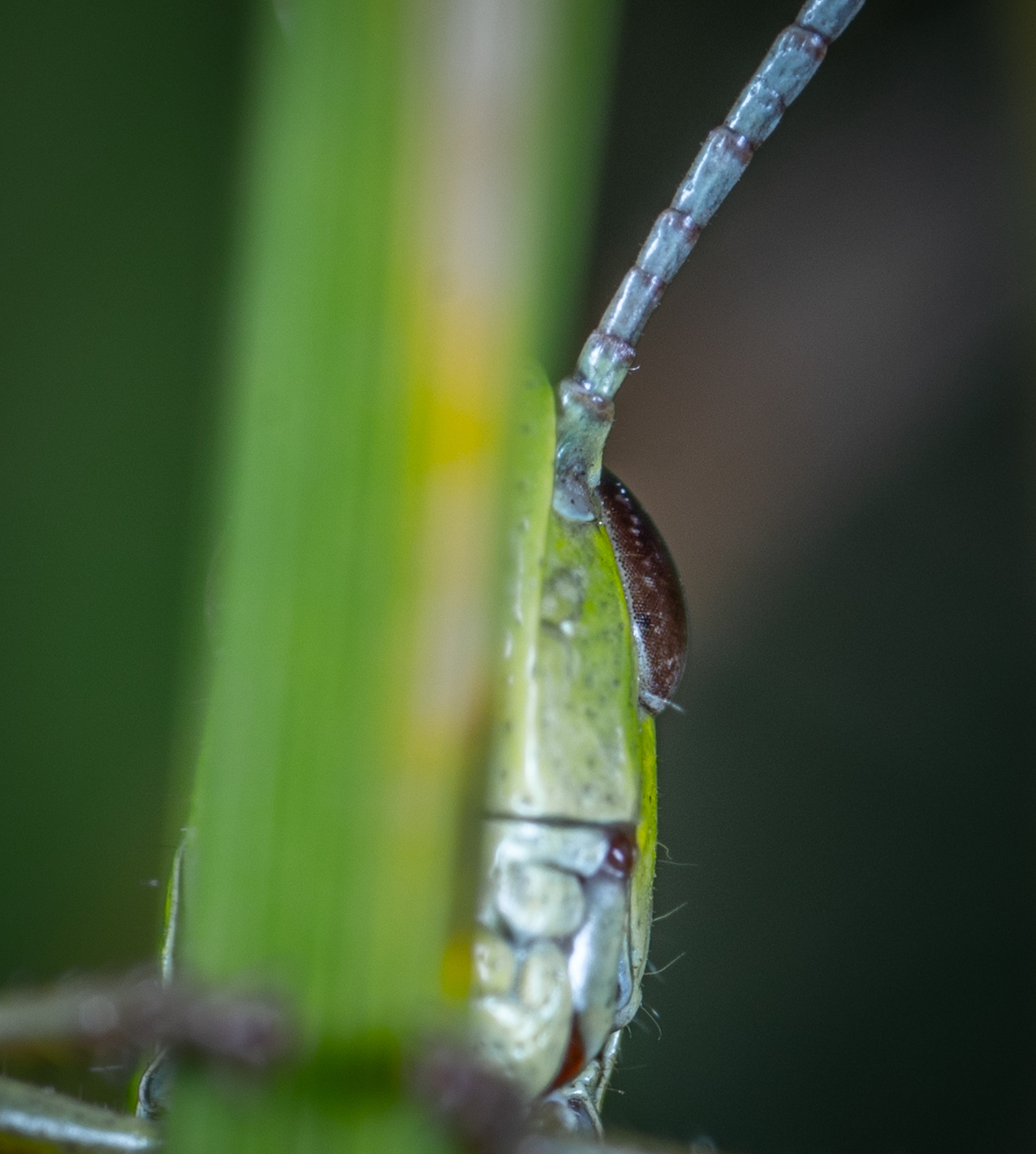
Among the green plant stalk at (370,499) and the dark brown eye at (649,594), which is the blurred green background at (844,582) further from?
the green plant stalk at (370,499)

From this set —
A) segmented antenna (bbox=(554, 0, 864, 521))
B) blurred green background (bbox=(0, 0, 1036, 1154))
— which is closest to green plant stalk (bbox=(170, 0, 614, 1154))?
segmented antenna (bbox=(554, 0, 864, 521))

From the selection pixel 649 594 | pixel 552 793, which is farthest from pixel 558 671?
pixel 649 594

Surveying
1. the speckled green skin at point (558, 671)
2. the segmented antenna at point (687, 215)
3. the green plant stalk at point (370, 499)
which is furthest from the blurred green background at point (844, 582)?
the green plant stalk at point (370, 499)

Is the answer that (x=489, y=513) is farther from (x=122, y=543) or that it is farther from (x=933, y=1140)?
(x=933, y=1140)

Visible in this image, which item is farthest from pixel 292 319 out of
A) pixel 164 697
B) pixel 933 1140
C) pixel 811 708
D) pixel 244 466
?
pixel 933 1140

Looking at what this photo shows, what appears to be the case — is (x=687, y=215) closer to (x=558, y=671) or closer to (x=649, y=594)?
(x=649, y=594)

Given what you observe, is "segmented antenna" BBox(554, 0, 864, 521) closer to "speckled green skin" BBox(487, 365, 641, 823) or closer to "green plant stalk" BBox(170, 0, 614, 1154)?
"speckled green skin" BBox(487, 365, 641, 823)
